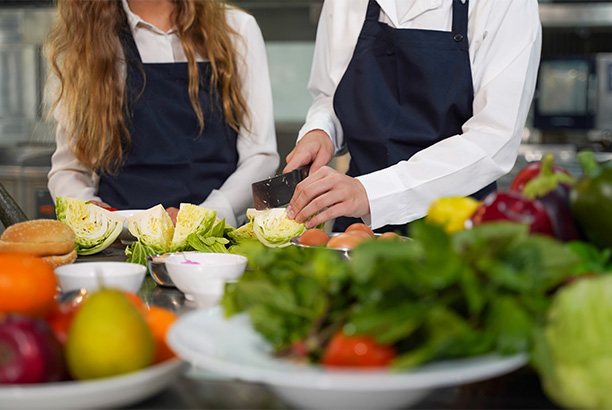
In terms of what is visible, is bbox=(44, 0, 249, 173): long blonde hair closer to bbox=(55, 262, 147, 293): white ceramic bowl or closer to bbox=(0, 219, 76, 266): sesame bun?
bbox=(0, 219, 76, 266): sesame bun

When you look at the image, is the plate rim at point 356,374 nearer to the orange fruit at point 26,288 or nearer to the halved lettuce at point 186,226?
the orange fruit at point 26,288

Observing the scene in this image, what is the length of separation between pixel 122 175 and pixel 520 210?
1577mm

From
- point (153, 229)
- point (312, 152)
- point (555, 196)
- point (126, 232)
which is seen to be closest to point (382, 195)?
point (312, 152)

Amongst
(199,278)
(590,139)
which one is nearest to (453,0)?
(199,278)

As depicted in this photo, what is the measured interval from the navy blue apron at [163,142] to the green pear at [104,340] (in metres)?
1.46

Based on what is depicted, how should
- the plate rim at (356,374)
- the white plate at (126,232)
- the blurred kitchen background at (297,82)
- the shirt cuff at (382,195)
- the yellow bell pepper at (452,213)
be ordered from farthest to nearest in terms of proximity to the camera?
the blurred kitchen background at (297,82), the white plate at (126,232), the shirt cuff at (382,195), the yellow bell pepper at (452,213), the plate rim at (356,374)

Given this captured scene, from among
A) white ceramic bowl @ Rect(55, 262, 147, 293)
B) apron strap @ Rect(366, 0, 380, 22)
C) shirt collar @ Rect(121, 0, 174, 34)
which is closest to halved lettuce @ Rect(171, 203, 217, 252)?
white ceramic bowl @ Rect(55, 262, 147, 293)

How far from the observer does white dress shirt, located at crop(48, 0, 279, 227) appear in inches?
84.0

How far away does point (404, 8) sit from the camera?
184 centimetres

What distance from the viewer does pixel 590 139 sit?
4.50 m

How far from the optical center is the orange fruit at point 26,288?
2.60 feet

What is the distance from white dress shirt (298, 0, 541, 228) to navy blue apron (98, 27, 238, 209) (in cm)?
70

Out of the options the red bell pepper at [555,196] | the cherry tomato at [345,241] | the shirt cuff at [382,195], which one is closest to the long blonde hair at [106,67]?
the shirt cuff at [382,195]

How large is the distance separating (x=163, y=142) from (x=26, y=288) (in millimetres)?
1373
